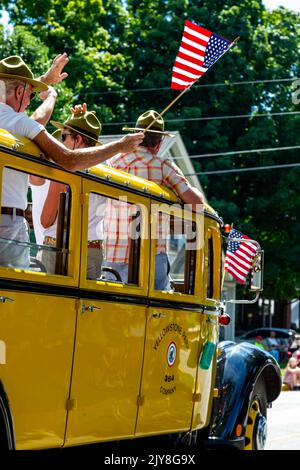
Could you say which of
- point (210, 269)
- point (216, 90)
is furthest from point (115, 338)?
point (216, 90)

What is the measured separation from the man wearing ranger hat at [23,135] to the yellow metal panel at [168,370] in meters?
1.36

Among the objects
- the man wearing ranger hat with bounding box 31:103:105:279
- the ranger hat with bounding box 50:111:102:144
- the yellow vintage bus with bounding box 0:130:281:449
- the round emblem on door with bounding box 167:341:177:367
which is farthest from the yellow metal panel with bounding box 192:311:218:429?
the ranger hat with bounding box 50:111:102:144

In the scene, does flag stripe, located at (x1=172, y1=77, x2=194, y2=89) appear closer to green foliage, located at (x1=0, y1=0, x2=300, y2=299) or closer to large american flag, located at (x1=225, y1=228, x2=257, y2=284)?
large american flag, located at (x1=225, y1=228, x2=257, y2=284)

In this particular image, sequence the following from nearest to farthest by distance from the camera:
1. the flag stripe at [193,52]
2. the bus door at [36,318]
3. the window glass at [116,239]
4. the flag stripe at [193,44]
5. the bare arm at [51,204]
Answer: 1. the bus door at [36,318]
2. the bare arm at [51,204]
3. the window glass at [116,239]
4. the flag stripe at [193,52]
5. the flag stripe at [193,44]

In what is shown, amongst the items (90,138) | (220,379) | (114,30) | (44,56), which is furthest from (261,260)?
(114,30)

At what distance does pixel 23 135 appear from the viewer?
5523 mm

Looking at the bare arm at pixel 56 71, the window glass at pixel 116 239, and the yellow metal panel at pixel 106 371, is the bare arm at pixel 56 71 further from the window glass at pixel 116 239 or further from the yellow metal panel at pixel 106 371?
the yellow metal panel at pixel 106 371

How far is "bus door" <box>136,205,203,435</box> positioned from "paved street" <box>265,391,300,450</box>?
333cm

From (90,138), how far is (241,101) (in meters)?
29.3

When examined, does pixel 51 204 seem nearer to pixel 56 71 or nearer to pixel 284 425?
pixel 56 71

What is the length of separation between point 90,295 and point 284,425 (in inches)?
312

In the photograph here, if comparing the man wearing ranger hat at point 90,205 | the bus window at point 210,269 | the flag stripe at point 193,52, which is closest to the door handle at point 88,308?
the man wearing ranger hat at point 90,205

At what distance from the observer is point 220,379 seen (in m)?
7.95

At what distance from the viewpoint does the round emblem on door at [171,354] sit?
669cm
